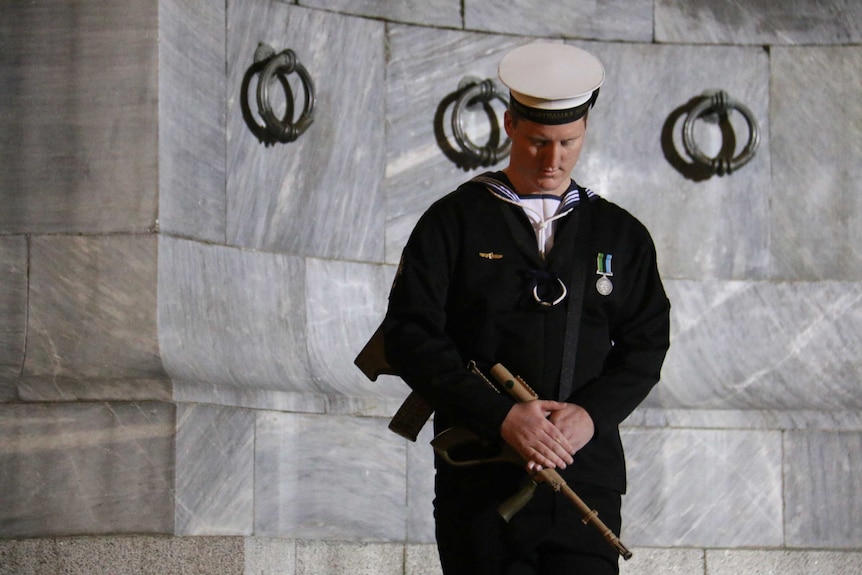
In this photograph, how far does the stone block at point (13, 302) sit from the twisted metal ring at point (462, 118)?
256cm

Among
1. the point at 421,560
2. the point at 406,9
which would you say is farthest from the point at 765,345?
the point at 406,9

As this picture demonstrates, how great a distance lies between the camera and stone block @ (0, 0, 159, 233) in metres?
7.55

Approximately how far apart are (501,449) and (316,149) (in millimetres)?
4167

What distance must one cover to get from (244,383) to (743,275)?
308 cm

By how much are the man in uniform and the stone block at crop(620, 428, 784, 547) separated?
3546mm

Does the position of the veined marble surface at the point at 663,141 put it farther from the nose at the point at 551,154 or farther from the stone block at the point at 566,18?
the nose at the point at 551,154

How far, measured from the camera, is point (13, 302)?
7.55 meters

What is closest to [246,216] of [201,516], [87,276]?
[87,276]

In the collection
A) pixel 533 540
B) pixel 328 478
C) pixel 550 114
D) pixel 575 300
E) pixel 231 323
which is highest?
pixel 550 114

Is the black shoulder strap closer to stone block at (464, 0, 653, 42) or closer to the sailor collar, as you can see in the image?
the sailor collar

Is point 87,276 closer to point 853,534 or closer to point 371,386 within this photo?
point 371,386

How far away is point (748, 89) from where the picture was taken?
9570 mm

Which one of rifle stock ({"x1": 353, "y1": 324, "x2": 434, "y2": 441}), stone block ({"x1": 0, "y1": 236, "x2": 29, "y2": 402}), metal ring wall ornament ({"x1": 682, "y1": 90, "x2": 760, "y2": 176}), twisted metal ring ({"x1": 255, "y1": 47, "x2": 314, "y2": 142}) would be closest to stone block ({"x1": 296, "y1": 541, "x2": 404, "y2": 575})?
stone block ({"x1": 0, "y1": 236, "x2": 29, "y2": 402})

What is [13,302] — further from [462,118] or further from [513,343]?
[513,343]
